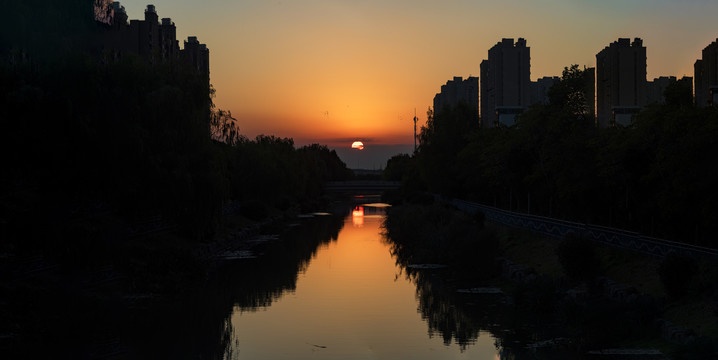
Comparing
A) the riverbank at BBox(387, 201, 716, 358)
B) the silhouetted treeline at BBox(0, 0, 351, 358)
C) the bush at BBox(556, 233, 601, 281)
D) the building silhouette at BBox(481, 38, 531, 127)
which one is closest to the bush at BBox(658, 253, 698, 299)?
the riverbank at BBox(387, 201, 716, 358)

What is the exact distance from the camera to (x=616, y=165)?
115ft

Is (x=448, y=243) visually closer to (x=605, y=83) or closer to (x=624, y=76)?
(x=624, y=76)

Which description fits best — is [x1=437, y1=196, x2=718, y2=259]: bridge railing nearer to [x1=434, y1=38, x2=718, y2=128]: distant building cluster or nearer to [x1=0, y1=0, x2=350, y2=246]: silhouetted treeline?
[x1=434, y1=38, x2=718, y2=128]: distant building cluster

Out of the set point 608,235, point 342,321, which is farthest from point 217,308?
point 608,235

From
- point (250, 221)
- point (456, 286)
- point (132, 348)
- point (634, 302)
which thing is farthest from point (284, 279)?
point (250, 221)

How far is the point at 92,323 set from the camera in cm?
2605

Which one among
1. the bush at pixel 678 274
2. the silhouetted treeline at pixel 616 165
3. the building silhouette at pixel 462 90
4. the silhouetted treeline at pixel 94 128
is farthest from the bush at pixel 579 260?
the building silhouette at pixel 462 90

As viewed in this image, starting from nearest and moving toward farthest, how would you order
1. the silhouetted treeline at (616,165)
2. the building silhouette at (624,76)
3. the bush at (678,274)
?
the bush at (678,274)
the silhouetted treeline at (616,165)
the building silhouette at (624,76)

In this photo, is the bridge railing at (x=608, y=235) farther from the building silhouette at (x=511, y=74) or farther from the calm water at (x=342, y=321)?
the building silhouette at (x=511, y=74)

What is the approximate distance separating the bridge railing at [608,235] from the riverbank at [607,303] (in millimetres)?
472

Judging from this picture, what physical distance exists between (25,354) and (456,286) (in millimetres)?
19980

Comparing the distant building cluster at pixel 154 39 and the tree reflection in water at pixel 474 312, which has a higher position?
the distant building cluster at pixel 154 39

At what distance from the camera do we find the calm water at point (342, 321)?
74.9ft

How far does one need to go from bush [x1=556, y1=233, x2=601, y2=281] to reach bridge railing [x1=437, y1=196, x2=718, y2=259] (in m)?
1.79
